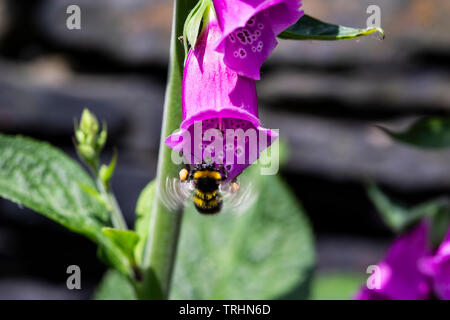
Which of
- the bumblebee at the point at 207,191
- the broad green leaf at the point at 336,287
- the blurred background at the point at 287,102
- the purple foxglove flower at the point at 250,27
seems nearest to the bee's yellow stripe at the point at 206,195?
the bumblebee at the point at 207,191

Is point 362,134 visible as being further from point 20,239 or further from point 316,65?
point 20,239

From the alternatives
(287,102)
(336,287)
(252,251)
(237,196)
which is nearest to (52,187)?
(237,196)

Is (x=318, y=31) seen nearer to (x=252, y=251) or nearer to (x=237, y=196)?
(x=237, y=196)

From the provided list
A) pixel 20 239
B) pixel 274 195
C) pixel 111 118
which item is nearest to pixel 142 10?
pixel 111 118

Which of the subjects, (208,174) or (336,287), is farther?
(336,287)

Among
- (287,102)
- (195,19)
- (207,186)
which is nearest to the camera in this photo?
(195,19)

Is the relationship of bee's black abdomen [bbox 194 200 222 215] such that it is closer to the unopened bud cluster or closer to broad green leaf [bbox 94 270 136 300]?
the unopened bud cluster
